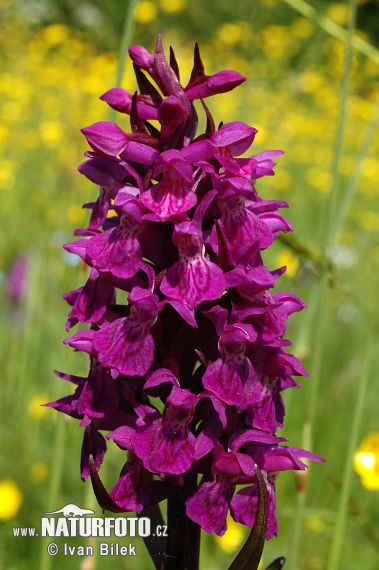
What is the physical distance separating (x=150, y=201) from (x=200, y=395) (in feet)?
0.71

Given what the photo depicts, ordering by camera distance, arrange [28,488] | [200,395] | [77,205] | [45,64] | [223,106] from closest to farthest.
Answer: [200,395]
[28,488]
[77,205]
[223,106]
[45,64]

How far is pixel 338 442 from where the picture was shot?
6.57 ft

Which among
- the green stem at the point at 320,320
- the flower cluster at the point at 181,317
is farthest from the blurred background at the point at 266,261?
the flower cluster at the point at 181,317

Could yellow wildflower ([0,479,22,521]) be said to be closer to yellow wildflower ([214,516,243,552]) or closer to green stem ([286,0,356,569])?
yellow wildflower ([214,516,243,552])

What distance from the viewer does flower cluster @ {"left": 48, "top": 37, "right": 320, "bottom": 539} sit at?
25.4 inches

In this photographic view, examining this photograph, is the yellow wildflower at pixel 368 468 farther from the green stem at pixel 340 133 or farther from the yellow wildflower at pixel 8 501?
the yellow wildflower at pixel 8 501

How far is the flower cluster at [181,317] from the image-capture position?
0.65 meters

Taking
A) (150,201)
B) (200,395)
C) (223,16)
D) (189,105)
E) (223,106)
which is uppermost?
(223,16)

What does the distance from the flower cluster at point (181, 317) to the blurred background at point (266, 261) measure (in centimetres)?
26

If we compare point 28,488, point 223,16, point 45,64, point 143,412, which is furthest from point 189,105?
point 223,16

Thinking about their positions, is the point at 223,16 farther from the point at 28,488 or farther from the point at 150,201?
the point at 150,201

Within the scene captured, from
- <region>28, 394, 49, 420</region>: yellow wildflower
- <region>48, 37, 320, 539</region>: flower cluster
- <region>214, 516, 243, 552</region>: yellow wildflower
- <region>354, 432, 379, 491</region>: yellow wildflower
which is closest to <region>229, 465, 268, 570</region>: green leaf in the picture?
<region>48, 37, 320, 539</region>: flower cluster

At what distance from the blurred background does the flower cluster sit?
0.26m

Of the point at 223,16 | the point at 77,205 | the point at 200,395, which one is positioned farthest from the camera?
the point at 223,16
